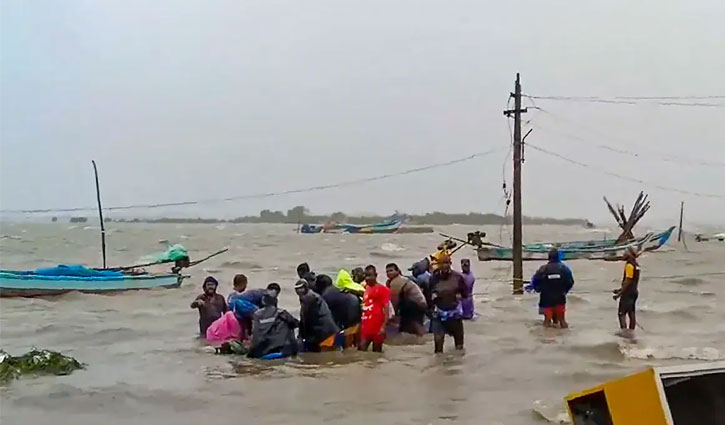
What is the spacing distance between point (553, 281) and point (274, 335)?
18.6 feet

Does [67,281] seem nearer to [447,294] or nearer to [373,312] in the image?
[373,312]

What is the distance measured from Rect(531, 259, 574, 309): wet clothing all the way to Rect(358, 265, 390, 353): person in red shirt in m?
3.57

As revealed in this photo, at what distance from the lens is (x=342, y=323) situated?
12484 mm

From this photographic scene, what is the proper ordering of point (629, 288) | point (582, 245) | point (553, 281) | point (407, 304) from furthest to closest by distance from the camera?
point (582, 245) < point (629, 288) < point (553, 281) < point (407, 304)

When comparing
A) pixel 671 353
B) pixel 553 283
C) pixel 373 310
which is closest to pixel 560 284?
pixel 553 283

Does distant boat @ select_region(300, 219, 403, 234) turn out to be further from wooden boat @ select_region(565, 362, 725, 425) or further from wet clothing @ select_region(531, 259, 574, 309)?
wooden boat @ select_region(565, 362, 725, 425)

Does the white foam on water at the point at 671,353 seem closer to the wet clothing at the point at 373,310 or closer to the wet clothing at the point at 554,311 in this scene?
the wet clothing at the point at 554,311

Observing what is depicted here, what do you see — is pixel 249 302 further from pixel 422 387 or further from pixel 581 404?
pixel 581 404

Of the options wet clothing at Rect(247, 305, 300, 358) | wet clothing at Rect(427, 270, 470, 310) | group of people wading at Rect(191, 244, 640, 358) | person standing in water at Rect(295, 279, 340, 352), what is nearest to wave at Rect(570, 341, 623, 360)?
group of people wading at Rect(191, 244, 640, 358)

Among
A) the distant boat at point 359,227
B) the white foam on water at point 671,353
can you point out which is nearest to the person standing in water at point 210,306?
the white foam on water at point 671,353

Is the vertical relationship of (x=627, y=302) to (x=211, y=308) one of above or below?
above

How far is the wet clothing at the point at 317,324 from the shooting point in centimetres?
1205

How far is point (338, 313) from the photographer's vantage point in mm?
12469

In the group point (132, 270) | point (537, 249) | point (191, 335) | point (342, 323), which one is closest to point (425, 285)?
point (342, 323)
